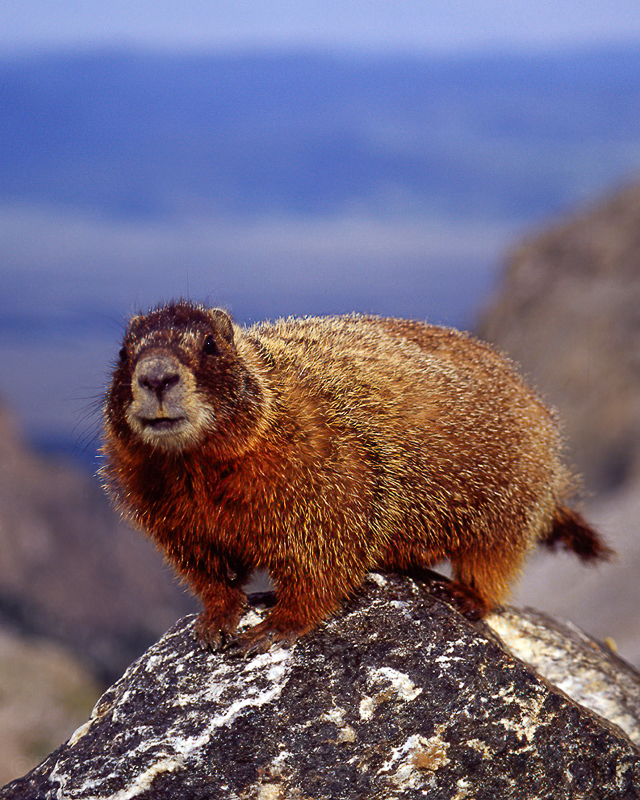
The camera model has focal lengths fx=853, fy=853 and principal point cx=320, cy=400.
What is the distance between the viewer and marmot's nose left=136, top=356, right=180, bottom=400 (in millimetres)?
4305

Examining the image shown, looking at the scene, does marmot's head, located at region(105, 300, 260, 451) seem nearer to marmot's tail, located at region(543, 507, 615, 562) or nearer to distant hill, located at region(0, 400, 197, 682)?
marmot's tail, located at region(543, 507, 615, 562)

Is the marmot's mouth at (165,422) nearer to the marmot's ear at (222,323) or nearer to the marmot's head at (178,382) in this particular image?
the marmot's head at (178,382)

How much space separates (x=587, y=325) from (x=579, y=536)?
17.3 metres

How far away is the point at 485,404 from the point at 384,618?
1.60 metres

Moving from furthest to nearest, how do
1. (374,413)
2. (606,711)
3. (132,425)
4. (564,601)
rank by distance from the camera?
(564,601) < (606,711) < (374,413) < (132,425)

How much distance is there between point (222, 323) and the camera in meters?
4.89

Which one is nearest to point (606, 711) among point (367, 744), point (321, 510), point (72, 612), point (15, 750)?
point (367, 744)

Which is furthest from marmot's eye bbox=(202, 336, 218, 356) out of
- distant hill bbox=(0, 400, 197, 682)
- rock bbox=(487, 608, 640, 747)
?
distant hill bbox=(0, 400, 197, 682)

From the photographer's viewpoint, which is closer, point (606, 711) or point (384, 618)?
point (384, 618)

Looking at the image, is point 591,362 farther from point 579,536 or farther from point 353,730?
point 353,730

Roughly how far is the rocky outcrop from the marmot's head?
1522 cm

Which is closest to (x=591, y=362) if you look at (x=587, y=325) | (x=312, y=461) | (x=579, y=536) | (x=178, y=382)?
(x=587, y=325)

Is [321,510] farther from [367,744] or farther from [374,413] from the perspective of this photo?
[367,744]

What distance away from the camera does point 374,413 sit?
5.34 metres
